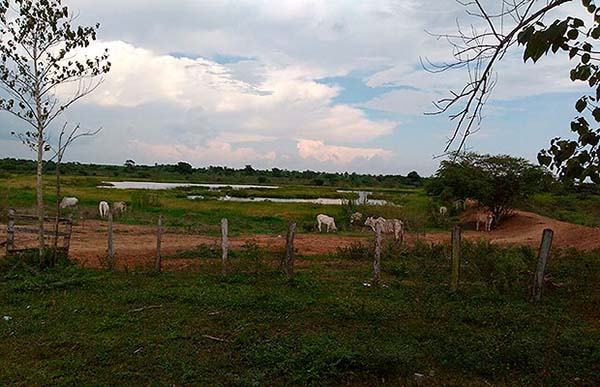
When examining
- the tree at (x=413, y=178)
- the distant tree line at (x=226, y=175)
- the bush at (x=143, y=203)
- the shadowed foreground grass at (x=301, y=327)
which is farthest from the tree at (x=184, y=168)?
the shadowed foreground grass at (x=301, y=327)

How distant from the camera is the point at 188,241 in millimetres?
18391

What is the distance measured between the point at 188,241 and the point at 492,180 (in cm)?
1576

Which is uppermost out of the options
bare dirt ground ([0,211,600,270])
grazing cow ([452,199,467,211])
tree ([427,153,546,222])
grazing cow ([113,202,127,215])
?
tree ([427,153,546,222])

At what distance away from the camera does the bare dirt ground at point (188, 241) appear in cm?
1399

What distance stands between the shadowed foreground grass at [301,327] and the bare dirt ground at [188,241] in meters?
3.04

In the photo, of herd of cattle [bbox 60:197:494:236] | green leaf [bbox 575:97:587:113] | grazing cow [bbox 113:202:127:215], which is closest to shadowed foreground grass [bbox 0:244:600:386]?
green leaf [bbox 575:97:587:113]

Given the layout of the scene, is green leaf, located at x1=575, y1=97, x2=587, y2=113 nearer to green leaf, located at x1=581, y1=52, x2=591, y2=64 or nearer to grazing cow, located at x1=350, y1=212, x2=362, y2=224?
green leaf, located at x1=581, y1=52, x2=591, y2=64

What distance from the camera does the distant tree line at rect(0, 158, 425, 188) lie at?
285 feet

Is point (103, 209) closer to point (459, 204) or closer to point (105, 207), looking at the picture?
point (105, 207)

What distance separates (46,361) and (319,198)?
46.5 m

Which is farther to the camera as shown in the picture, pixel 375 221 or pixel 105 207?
pixel 105 207

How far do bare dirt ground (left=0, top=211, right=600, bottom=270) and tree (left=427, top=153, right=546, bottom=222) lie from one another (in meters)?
1.53

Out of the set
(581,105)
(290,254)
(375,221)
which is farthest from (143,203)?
(581,105)

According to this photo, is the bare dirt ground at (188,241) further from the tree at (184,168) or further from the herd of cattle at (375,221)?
the tree at (184,168)
